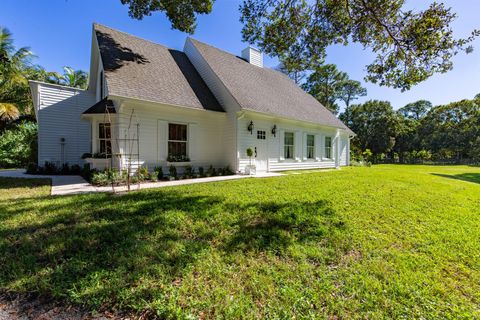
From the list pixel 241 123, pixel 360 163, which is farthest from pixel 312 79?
pixel 241 123

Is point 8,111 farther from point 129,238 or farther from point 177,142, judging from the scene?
point 129,238

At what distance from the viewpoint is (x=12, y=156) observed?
13.4m

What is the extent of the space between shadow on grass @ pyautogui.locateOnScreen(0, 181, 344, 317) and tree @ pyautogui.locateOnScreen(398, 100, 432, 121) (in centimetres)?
5592

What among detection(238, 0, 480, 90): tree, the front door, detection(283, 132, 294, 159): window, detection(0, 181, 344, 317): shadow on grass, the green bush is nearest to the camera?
detection(0, 181, 344, 317): shadow on grass

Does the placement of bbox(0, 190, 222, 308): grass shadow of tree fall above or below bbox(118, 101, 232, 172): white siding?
below

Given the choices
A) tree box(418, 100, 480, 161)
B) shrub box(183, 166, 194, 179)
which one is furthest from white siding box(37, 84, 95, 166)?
tree box(418, 100, 480, 161)

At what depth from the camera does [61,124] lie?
10609 mm

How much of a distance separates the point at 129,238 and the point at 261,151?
8212 millimetres

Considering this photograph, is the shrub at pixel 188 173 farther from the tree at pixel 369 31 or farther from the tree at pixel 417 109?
the tree at pixel 417 109

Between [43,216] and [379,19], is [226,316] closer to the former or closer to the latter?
[43,216]

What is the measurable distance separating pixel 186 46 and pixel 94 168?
Answer: 26.7 ft

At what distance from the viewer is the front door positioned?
10.6 metres

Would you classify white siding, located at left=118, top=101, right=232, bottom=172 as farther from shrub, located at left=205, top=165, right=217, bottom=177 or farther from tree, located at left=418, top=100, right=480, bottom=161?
tree, located at left=418, top=100, right=480, bottom=161

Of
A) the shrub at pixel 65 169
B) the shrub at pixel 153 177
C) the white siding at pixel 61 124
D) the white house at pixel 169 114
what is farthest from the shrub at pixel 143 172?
the white siding at pixel 61 124
